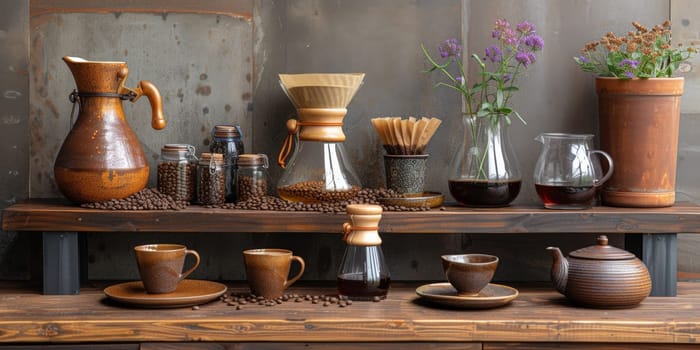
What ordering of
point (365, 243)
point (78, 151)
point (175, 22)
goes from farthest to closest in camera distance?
point (175, 22) → point (78, 151) → point (365, 243)

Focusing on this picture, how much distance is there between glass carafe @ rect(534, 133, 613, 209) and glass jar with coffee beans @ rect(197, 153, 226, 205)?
2.54 ft

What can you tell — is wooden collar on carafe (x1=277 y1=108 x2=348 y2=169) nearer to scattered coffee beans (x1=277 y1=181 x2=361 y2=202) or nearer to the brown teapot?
scattered coffee beans (x1=277 y1=181 x2=361 y2=202)

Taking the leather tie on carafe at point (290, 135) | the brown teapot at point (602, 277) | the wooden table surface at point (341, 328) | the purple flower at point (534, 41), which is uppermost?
the purple flower at point (534, 41)

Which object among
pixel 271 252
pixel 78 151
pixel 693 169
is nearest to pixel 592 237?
pixel 693 169

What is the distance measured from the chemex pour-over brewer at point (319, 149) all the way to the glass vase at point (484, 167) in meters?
0.26

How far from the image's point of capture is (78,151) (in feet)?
6.72

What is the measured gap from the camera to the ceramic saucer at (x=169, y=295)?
1.88 metres

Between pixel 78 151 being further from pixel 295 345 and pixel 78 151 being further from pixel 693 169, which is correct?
pixel 693 169

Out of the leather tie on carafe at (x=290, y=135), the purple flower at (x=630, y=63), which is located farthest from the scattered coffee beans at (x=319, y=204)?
the purple flower at (x=630, y=63)

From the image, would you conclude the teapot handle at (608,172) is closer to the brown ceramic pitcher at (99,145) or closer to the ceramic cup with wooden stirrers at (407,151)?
the ceramic cup with wooden stirrers at (407,151)

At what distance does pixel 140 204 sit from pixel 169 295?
10.0 inches

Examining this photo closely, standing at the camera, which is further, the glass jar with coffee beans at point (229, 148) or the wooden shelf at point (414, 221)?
the glass jar with coffee beans at point (229, 148)

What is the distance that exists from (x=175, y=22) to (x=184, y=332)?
88cm

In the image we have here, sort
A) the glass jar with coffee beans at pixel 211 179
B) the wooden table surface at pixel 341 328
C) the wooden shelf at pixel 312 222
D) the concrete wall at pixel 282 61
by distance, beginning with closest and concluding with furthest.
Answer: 1. the wooden table surface at pixel 341 328
2. the wooden shelf at pixel 312 222
3. the glass jar with coffee beans at pixel 211 179
4. the concrete wall at pixel 282 61
